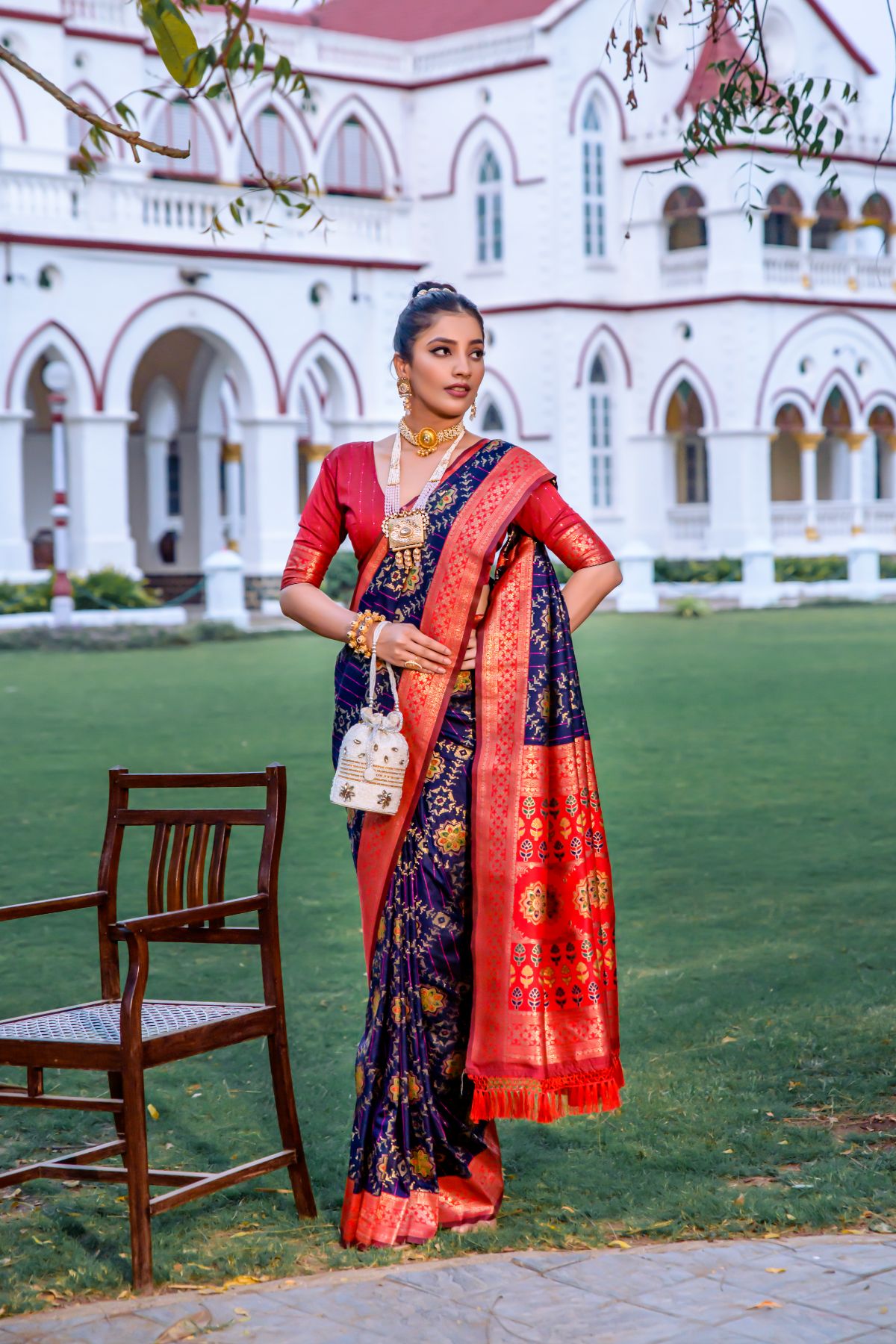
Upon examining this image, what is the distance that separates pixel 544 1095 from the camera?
3744 millimetres

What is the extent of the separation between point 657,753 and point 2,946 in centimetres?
560

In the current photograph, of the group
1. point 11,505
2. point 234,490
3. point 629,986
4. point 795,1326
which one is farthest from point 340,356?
point 795,1326

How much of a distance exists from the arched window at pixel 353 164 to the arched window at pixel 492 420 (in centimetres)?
424

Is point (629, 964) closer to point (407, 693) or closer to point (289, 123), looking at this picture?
point (407, 693)

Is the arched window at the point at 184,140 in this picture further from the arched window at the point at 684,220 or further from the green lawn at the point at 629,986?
the green lawn at the point at 629,986

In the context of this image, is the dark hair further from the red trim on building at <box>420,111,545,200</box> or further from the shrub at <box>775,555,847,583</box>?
the red trim on building at <box>420,111,545,200</box>

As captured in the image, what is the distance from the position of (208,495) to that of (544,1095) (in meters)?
26.3

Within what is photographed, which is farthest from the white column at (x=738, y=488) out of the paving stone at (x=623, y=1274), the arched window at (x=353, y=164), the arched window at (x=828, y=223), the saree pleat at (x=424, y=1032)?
the paving stone at (x=623, y=1274)

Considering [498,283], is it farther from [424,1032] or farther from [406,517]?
[424,1032]

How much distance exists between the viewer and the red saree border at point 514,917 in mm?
3736

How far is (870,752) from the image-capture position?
37.4 feet

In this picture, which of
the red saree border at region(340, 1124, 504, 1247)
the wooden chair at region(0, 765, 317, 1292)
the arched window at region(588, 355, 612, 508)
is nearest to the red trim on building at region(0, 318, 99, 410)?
the arched window at region(588, 355, 612, 508)

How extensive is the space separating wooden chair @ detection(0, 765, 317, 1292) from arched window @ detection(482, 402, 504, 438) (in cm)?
2855

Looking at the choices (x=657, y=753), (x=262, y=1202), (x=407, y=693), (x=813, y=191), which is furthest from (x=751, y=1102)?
(x=813, y=191)
